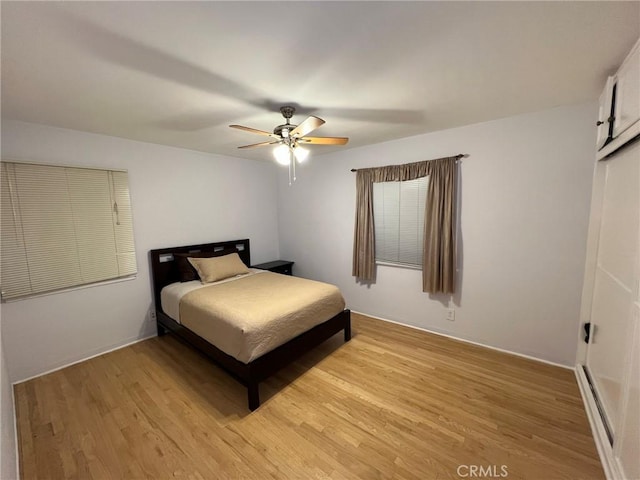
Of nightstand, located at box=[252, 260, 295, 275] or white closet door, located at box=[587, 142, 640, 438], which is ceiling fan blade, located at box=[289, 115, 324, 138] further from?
nightstand, located at box=[252, 260, 295, 275]

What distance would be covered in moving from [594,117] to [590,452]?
2.44 metres

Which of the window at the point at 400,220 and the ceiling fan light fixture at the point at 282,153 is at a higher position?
the ceiling fan light fixture at the point at 282,153

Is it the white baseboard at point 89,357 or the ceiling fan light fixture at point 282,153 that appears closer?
the ceiling fan light fixture at point 282,153

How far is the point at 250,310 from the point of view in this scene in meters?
2.26

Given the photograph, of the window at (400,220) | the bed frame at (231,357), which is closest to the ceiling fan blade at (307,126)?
the window at (400,220)

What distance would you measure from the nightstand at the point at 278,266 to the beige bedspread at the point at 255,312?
1.03m

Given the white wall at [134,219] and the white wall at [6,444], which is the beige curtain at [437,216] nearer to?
the white wall at [134,219]

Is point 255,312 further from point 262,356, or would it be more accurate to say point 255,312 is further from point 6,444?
point 6,444

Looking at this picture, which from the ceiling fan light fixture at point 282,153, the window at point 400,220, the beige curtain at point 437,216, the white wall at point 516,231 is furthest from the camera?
the window at point 400,220

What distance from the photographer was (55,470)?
61.2 inches

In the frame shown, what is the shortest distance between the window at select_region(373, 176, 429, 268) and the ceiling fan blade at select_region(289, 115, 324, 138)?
1.63 m

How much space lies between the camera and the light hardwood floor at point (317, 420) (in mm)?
1547

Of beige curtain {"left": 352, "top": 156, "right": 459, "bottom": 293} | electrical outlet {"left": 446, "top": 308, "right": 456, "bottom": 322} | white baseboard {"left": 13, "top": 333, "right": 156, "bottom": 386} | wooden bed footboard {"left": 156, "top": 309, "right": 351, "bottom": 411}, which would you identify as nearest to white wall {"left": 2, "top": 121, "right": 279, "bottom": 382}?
white baseboard {"left": 13, "top": 333, "right": 156, "bottom": 386}

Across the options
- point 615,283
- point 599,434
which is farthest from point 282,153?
point 599,434
